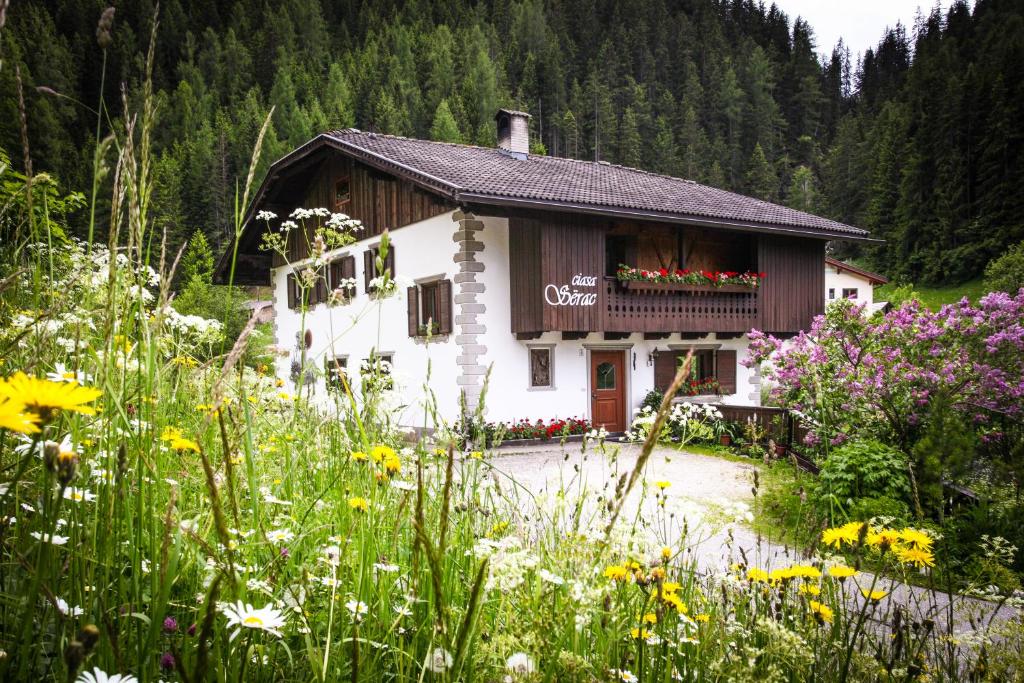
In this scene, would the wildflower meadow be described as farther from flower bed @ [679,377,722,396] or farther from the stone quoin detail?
flower bed @ [679,377,722,396]

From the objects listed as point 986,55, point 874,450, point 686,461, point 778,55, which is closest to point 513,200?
point 686,461

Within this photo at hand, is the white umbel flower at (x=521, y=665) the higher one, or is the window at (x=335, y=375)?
the window at (x=335, y=375)

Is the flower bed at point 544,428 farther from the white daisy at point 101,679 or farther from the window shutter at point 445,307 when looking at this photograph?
the white daisy at point 101,679

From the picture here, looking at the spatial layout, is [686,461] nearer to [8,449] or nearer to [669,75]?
[8,449]

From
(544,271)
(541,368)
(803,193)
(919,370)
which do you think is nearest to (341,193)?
(544,271)

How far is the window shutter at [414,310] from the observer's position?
14.8 meters

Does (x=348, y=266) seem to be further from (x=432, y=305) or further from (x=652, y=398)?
(x=652, y=398)

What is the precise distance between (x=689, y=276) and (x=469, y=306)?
5.01 metres

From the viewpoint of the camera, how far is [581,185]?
51.1 ft

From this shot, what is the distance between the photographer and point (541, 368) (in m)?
14.4

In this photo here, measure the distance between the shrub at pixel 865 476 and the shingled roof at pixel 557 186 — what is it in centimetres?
769

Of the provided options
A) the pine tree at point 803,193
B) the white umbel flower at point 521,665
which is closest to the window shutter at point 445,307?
the white umbel flower at point 521,665

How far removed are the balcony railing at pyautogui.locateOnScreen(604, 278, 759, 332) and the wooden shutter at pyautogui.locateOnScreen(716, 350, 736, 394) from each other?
0.96 m

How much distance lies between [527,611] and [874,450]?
5758 mm
